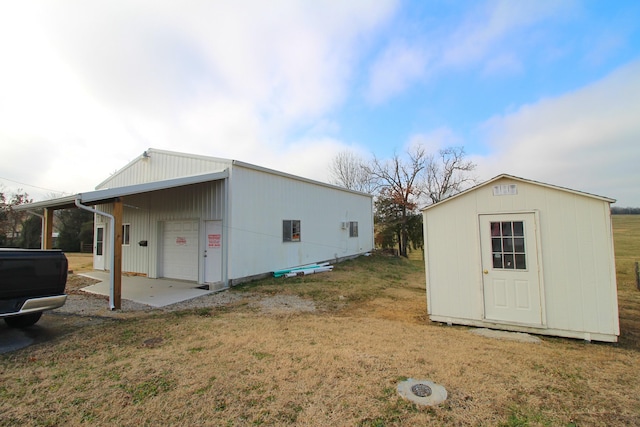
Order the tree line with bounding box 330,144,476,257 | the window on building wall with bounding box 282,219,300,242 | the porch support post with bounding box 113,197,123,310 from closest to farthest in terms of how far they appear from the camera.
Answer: the porch support post with bounding box 113,197,123,310 → the window on building wall with bounding box 282,219,300,242 → the tree line with bounding box 330,144,476,257

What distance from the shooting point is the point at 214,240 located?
9.79 meters

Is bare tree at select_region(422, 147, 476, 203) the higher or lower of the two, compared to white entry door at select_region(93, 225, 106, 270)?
higher

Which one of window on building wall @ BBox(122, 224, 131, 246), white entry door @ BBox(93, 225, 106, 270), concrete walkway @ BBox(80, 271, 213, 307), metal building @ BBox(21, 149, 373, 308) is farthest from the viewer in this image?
white entry door @ BBox(93, 225, 106, 270)

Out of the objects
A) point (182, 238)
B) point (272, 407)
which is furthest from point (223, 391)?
point (182, 238)

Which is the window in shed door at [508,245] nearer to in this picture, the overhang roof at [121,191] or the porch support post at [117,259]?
the overhang roof at [121,191]

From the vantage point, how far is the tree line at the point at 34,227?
79.3 ft

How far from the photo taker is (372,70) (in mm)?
11164

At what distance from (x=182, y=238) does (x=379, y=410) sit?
9574mm

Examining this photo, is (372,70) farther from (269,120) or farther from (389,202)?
(389,202)

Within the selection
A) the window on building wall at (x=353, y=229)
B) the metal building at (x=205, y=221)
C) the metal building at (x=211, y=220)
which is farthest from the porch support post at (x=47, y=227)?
the window on building wall at (x=353, y=229)

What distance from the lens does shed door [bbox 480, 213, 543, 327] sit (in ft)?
17.0

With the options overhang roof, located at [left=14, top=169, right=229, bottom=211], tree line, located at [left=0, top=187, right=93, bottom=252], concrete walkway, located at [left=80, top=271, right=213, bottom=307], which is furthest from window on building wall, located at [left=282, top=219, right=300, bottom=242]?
tree line, located at [left=0, top=187, right=93, bottom=252]

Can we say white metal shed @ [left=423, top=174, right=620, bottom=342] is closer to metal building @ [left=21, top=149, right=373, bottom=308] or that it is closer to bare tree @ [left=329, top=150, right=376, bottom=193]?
metal building @ [left=21, top=149, right=373, bottom=308]

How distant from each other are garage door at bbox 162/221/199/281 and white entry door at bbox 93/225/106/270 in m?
4.47
